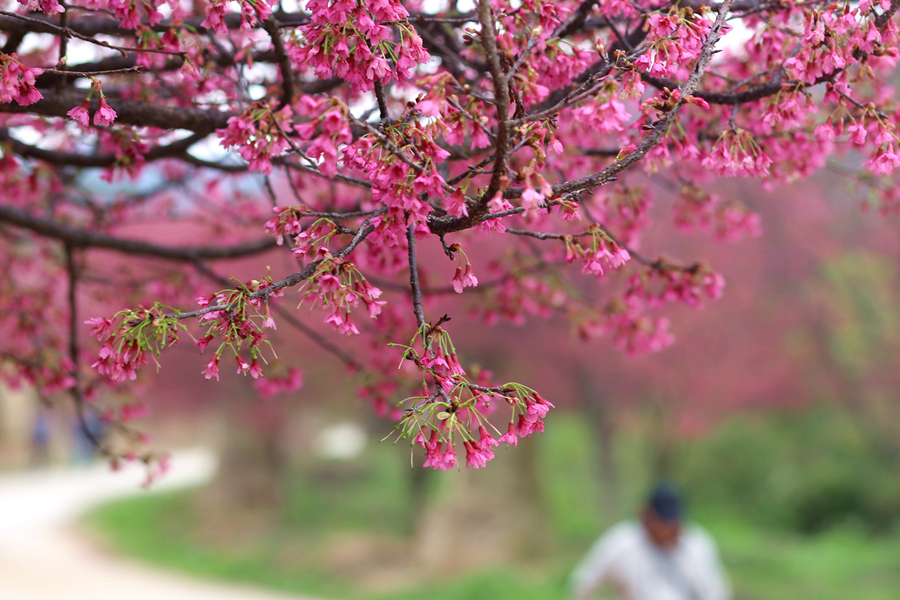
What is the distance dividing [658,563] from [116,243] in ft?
13.0

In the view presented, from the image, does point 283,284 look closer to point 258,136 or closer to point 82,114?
point 258,136

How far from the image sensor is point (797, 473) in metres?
16.3

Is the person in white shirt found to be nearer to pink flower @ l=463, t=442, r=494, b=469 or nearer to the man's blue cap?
the man's blue cap

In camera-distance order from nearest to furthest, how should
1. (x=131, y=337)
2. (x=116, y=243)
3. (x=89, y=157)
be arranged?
(x=131, y=337), (x=89, y=157), (x=116, y=243)

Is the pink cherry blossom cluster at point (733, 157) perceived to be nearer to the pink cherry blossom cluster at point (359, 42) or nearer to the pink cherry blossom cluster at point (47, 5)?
the pink cherry blossom cluster at point (359, 42)

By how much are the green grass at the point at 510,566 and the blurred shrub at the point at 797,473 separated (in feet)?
0.62

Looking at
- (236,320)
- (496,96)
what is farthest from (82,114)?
(496,96)

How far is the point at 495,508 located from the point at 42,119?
10.7 meters

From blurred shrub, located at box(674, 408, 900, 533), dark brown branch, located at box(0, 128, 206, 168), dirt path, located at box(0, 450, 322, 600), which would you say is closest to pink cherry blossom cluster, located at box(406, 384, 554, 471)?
dark brown branch, located at box(0, 128, 206, 168)

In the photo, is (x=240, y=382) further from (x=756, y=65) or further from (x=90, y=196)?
(x=756, y=65)

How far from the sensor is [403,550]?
47.6 feet

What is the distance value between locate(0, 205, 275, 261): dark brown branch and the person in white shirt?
129 inches

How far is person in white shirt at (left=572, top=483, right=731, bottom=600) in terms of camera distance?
508cm

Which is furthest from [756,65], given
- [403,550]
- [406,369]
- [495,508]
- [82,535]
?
[82,535]
